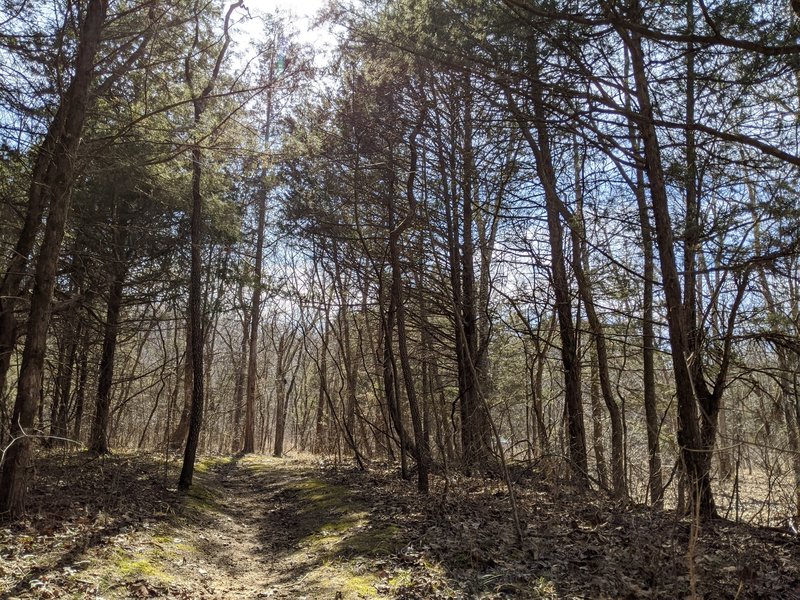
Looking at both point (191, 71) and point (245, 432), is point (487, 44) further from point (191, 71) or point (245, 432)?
point (245, 432)

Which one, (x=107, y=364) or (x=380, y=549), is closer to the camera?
(x=380, y=549)

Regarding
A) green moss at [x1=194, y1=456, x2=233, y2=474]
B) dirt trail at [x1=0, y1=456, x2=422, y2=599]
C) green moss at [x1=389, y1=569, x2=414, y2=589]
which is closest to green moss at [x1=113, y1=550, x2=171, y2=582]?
dirt trail at [x1=0, y1=456, x2=422, y2=599]

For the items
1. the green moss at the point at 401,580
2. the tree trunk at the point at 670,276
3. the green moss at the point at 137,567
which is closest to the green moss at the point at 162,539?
the green moss at the point at 137,567

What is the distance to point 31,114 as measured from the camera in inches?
299

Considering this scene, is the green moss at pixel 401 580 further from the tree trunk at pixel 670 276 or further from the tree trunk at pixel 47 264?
the tree trunk at pixel 47 264

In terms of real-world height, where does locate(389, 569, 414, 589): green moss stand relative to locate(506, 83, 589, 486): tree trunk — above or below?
below

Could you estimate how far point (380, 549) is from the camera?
5770mm

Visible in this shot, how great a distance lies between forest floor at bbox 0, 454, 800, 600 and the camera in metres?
4.61

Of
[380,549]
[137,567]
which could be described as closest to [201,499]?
[137,567]

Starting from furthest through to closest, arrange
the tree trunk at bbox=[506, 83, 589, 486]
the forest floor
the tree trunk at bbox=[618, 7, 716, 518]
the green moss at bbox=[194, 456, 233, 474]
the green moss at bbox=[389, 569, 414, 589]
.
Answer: the green moss at bbox=[194, 456, 233, 474] < the tree trunk at bbox=[506, 83, 589, 486] < the tree trunk at bbox=[618, 7, 716, 518] < the green moss at bbox=[389, 569, 414, 589] < the forest floor

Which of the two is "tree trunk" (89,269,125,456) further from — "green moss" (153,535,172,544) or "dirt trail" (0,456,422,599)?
"green moss" (153,535,172,544)

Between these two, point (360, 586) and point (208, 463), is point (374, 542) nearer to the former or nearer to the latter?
point (360, 586)

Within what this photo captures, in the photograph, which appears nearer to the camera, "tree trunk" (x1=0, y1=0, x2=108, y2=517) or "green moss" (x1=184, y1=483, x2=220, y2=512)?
"tree trunk" (x1=0, y1=0, x2=108, y2=517)

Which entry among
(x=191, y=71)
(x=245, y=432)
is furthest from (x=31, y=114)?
(x=245, y=432)
